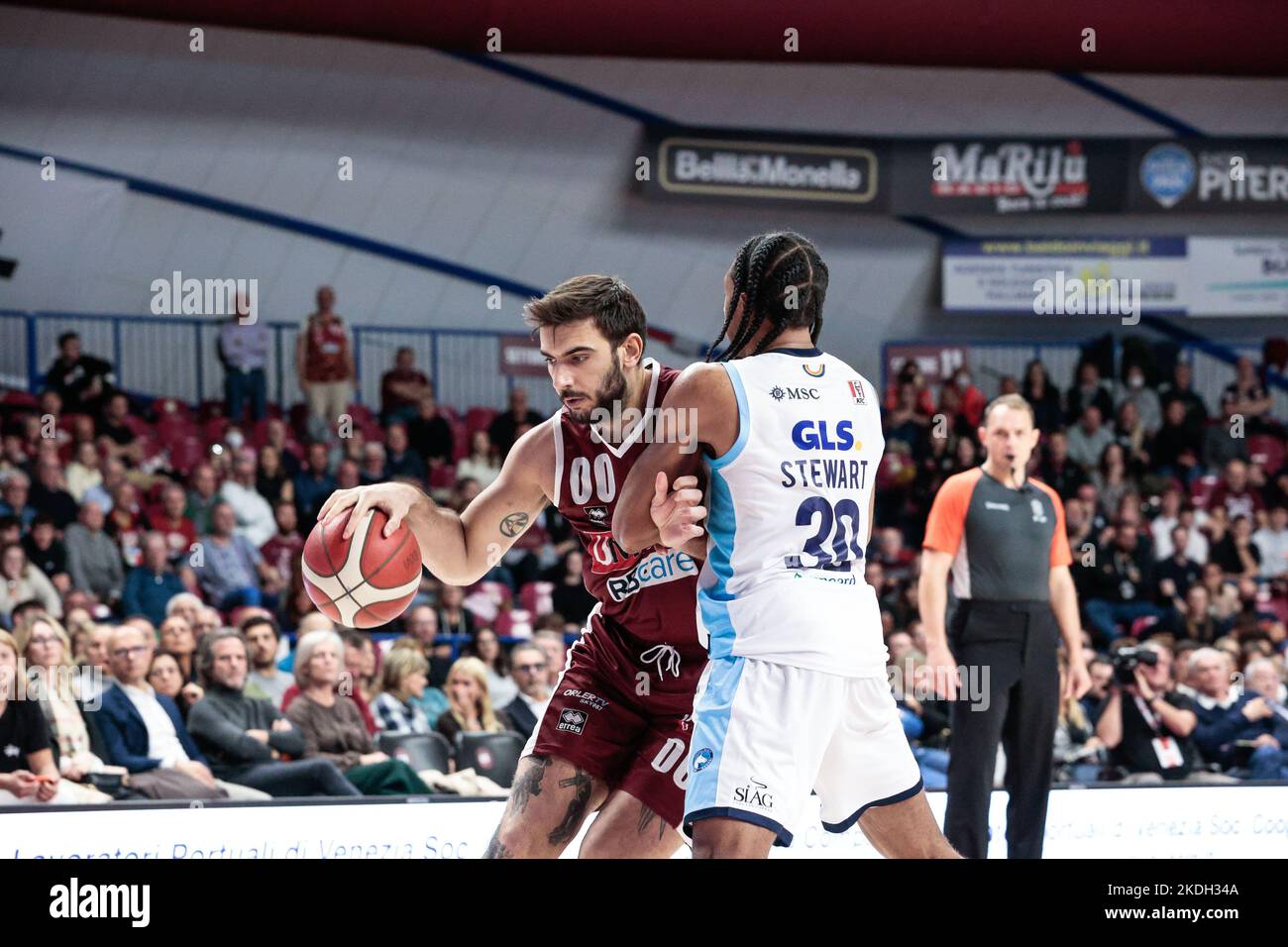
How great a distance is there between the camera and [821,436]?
3.56 metres

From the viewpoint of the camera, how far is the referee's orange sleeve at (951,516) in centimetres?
627

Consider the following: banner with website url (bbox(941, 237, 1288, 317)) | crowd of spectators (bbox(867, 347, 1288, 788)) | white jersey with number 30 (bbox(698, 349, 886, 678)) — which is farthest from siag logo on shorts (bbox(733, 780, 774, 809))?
banner with website url (bbox(941, 237, 1288, 317))

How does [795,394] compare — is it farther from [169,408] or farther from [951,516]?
[169,408]

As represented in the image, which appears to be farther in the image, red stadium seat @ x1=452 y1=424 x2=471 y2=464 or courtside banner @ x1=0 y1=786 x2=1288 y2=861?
red stadium seat @ x1=452 y1=424 x2=471 y2=464

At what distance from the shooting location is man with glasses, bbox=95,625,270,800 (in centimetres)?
701

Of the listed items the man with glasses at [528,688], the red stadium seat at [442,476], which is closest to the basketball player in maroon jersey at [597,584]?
the man with glasses at [528,688]

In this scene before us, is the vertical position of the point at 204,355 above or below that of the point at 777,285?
above

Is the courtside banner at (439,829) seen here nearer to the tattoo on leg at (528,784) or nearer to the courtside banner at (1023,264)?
the tattoo on leg at (528,784)

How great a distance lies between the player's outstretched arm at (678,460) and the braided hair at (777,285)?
214 millimetres

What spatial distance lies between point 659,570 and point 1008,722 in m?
2.48

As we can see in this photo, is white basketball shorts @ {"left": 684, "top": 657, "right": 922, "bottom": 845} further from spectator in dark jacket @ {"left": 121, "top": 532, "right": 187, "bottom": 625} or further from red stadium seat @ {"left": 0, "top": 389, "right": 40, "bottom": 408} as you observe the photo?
red stadium seat @ {"left": 0, "top": 389, "right": 40, "bottom": 408}

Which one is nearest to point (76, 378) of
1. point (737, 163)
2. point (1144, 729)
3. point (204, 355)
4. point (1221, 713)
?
point (204, 355)
